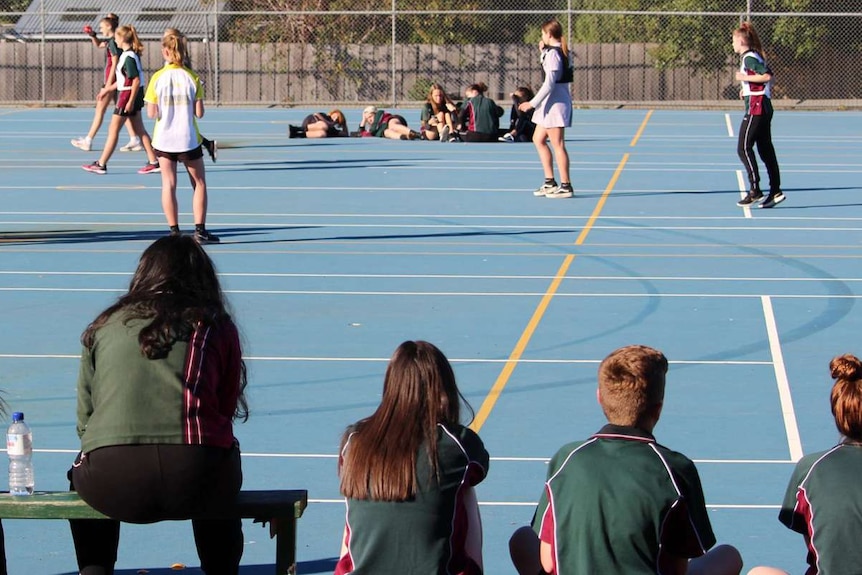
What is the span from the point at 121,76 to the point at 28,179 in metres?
1.88

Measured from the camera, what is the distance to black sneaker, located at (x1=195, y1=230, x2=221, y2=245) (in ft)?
43.0

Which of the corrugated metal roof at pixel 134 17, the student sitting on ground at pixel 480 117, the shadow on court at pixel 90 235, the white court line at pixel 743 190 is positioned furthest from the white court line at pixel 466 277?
the corrugated metal roof at pixel 134 17

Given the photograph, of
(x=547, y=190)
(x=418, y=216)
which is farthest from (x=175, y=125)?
(x=547, y=190)

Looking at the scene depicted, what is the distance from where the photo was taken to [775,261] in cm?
1248

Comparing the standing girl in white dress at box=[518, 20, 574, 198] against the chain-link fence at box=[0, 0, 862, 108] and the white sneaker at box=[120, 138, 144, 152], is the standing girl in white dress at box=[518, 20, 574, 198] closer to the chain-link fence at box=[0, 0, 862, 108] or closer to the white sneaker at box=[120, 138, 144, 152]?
the white sneaker at box=[120, 138, 144, 152]

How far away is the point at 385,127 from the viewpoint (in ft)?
86.3

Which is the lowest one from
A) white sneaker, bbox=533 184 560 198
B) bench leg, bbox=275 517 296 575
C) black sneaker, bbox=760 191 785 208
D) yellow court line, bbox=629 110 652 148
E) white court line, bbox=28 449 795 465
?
white court line, bbox=28 449 795 465

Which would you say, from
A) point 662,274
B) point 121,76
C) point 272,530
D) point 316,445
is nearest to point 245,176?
point 121,76

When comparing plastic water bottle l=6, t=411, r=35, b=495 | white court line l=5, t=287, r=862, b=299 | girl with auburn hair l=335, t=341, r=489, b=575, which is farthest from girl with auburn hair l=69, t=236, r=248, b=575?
white court line l=5, t=287, r=862, b=299

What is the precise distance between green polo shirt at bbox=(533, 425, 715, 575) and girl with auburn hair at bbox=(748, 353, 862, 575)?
40 cm

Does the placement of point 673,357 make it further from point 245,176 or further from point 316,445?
point 245,176

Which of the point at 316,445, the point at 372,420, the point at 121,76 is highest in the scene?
the point at 121,76

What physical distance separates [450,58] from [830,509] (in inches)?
1347

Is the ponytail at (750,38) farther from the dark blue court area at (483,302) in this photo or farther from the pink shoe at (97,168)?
the pink shoe at (97,168)
